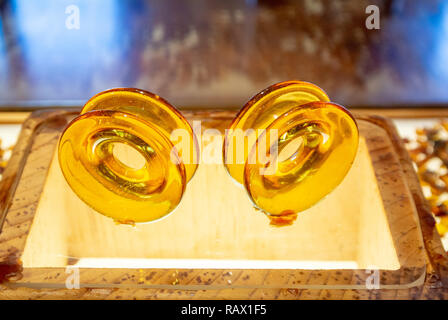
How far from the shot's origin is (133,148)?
2.14 feet

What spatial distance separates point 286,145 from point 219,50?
3.61 ft

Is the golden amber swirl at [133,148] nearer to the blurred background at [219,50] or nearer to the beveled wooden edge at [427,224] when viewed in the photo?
the beveled wooden edge at [427,224]

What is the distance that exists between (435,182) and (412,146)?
0.15m

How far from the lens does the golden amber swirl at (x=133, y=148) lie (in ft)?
1.94

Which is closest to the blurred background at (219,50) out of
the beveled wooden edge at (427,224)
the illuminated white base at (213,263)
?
the beveled wooden edge at (427,224)

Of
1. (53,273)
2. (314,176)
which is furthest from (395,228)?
(53,273)

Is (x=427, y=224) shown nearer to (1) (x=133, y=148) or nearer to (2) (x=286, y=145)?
(2) (x=286, y=145)

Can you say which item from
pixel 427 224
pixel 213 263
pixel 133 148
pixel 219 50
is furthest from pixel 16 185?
pixel 219 50

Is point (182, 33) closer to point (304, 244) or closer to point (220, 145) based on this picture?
point (220, 145)

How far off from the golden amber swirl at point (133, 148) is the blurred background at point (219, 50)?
2.43 feet

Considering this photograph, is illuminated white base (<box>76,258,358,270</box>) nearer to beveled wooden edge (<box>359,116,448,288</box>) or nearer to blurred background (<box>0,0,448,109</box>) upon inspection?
beveled wooden edge (<box>359,116,448,288</box>)

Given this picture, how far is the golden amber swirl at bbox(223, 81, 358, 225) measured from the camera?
61cm

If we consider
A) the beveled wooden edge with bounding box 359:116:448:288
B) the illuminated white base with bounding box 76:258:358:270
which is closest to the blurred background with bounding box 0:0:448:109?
the beveled wooden edge with bounding box 359:116:448:288

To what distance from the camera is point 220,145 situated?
80 centimetres
